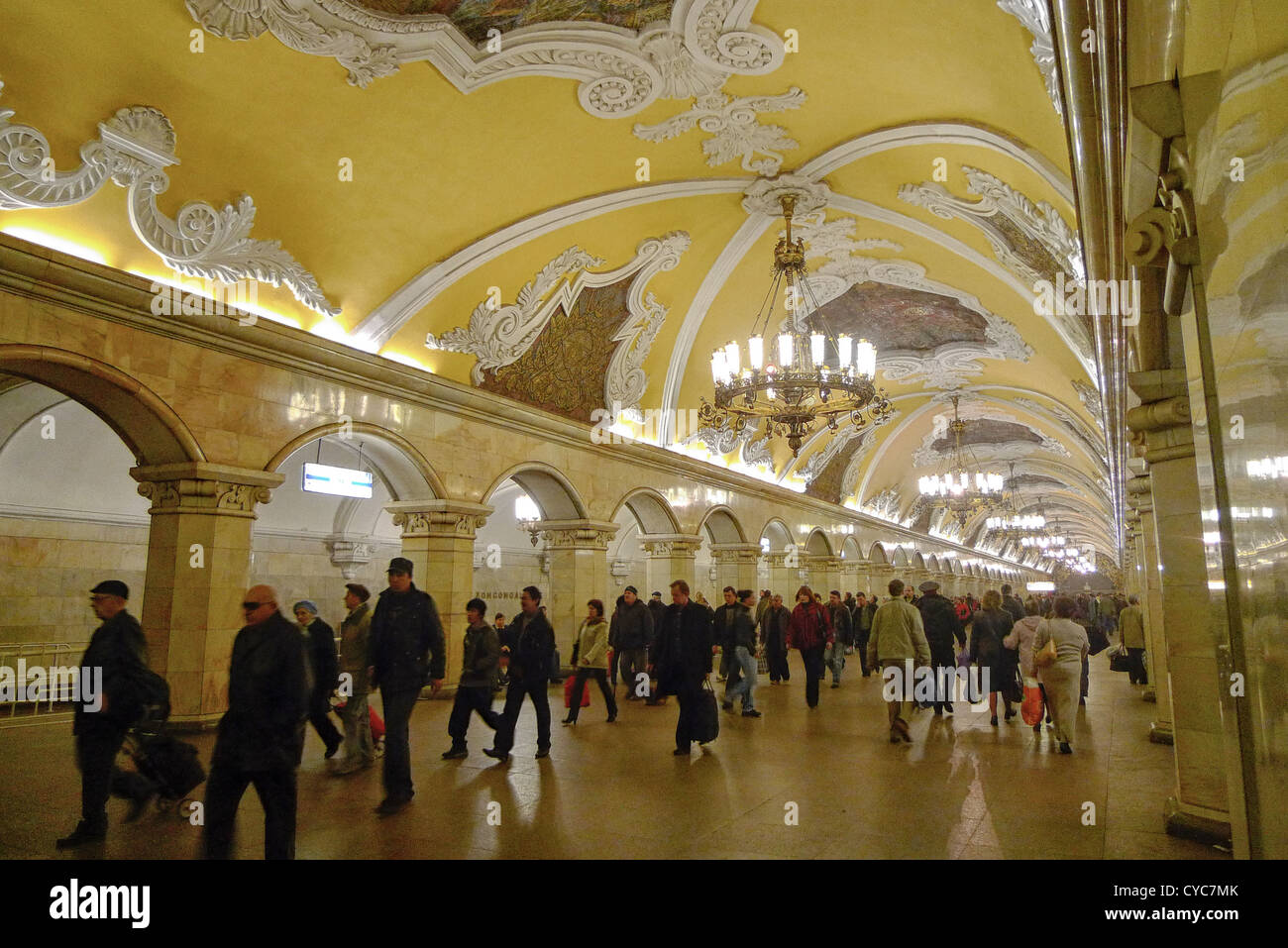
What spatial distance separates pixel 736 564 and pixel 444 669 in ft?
41.3

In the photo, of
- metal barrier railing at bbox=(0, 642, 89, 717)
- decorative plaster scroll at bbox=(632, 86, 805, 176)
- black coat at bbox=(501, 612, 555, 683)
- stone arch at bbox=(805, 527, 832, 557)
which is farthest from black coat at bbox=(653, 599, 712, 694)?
stone arch at bbox=(805, 527, 832, 557)

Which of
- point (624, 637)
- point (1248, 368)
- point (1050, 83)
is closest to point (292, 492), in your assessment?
point (624, 637)

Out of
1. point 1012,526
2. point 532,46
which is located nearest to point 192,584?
point 532,46

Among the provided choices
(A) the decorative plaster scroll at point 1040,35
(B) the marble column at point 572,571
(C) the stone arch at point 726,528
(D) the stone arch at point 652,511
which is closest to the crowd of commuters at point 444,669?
(B) the marble column at point 572,571

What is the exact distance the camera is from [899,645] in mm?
7027

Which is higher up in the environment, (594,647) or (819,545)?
(819,545)

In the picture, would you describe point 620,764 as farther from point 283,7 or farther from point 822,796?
point 283,7

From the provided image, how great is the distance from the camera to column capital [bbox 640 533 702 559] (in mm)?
14219

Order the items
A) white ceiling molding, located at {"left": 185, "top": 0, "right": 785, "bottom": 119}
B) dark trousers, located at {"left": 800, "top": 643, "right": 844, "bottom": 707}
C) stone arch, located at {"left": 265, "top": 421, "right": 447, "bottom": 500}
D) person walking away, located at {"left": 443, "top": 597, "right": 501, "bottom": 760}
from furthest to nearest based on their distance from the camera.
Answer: dark trousers, located at {"left": 800, "top": 643, "right": 844, "bottom": 707}, stone arch, located at {"left": 265, "top": 421, "right": 447, "bottom": 500}, white ceiling molding, located at {"left": 185, "top": 0, "right": 785, "bottom": 119}, person walking away, located at {"left": 443, "top": 597, "right": 501, "bottom": 760}

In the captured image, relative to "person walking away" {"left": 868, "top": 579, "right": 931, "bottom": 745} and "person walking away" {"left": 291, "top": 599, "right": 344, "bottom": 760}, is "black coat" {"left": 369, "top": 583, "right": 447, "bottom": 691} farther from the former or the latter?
"person walking away" {"left": 868, "top": 579, "right": 931, "bottom": 745}

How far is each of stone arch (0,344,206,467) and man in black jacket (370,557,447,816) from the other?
348 cm

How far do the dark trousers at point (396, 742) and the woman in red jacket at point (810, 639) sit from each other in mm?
5317

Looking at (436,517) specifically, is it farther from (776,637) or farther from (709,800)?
(709,800)
